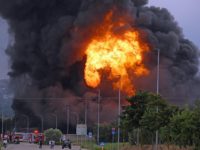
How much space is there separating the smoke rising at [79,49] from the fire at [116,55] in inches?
48.4

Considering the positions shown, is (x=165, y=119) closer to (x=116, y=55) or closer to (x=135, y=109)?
(x=135, y=109)

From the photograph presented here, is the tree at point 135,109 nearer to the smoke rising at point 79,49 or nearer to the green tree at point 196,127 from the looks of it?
the green tree at point 196,127

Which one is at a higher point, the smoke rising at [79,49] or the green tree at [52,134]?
the smoke rising at [79,49]

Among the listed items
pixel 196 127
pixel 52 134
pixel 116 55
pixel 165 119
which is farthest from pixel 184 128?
pixel 52 134

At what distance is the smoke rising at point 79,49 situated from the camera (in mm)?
102062

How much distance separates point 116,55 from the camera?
10012 centimetres

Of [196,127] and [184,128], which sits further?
[184,128]

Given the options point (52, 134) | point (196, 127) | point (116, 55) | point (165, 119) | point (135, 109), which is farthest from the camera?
point (52, 134)

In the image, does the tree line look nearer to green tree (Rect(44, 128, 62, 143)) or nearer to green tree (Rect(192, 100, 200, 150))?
green tree (Rect(192, 100, 200, 150))

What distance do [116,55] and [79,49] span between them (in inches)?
279

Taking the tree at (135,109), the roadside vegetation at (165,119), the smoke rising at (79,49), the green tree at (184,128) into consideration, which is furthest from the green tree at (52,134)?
the green tree at (184,128)

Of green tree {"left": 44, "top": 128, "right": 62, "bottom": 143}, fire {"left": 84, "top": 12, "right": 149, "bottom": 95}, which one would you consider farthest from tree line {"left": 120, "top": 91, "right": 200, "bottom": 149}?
green tree {"left": 44, "top": 128, "right": 62, "bottom": 143}

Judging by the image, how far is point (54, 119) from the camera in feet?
390

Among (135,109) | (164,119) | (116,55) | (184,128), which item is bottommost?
(184,128)
